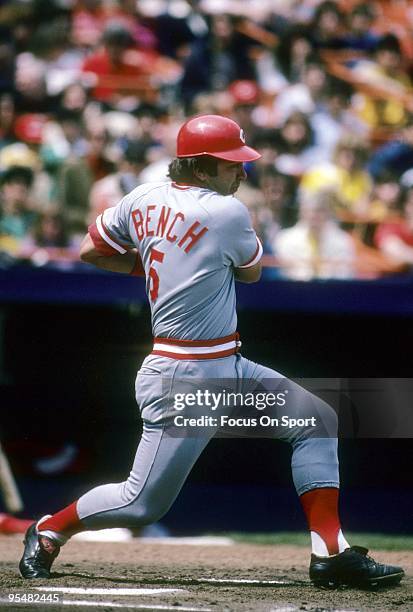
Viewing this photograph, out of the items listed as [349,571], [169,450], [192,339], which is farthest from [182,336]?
[349,571]

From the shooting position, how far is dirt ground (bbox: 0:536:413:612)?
3.95m

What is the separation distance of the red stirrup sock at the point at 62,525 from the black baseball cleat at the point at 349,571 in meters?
0.89

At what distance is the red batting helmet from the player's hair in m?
0.03

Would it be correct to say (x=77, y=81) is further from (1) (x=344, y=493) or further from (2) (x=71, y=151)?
(1) (x=344, y=493)

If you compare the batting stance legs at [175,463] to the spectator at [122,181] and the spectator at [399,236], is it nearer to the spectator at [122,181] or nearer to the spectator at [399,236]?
the spectator at [399,236]

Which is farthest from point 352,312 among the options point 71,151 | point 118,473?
point 71,151

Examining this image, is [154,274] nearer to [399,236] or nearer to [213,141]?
[213,141]

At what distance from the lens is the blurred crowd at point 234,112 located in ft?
24.6

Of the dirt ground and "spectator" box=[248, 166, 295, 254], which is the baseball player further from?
"spectator" box=[248, 166, 295, 254]

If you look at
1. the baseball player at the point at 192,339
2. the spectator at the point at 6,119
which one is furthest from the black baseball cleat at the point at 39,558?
the spectator at the point at 6,119

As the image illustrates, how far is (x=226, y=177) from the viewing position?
13.8ft

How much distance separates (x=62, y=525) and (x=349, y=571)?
1076 mm

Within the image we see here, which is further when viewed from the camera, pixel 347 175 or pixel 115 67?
pixel 115 67

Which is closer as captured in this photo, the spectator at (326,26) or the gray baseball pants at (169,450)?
the gray baseball pants at (169,450)
